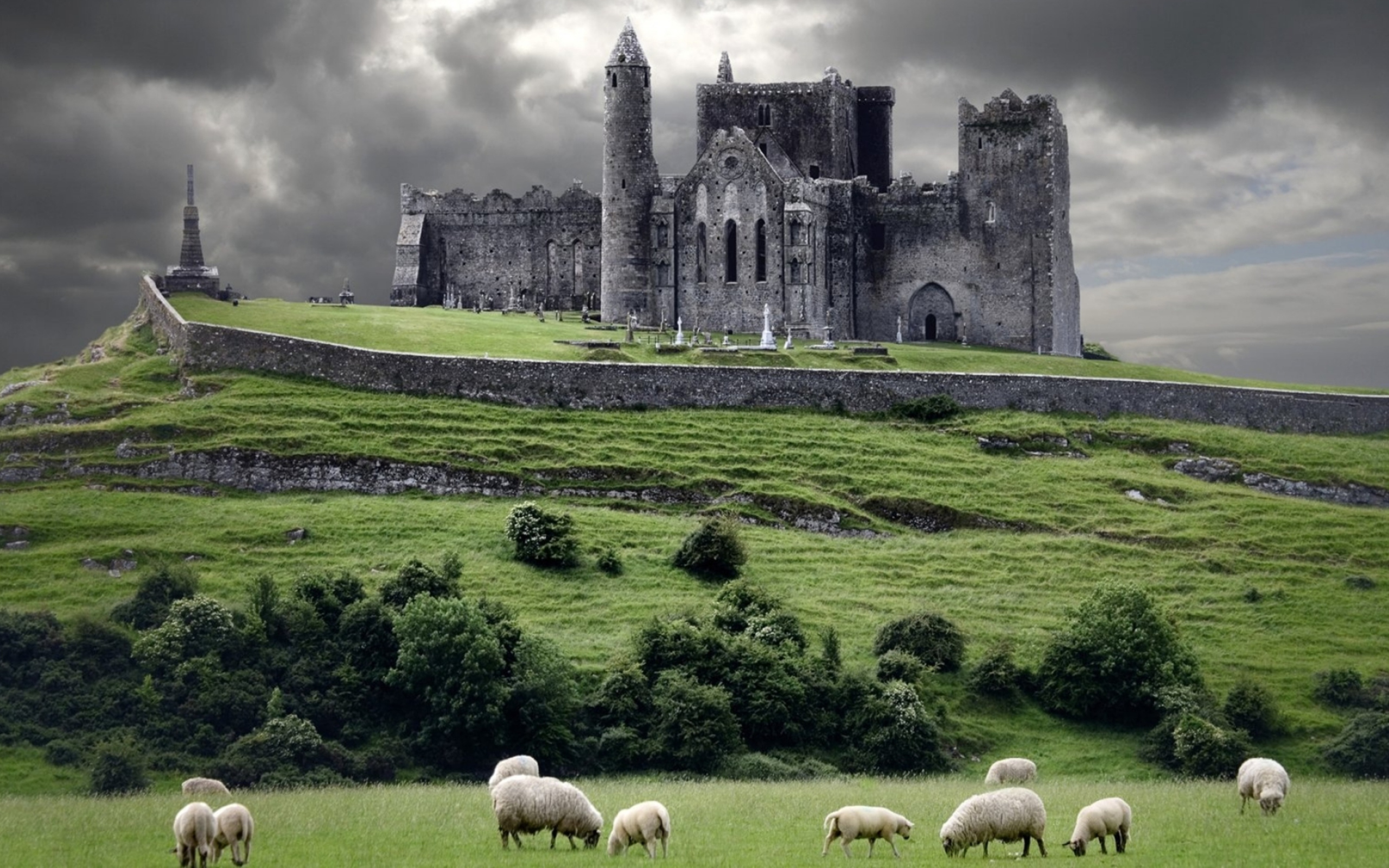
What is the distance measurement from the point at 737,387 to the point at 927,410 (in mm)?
8875

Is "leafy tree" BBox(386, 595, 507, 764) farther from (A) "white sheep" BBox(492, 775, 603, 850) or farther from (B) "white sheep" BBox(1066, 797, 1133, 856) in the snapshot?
(B) "white sheep" BBox(1066, 797, 1133, 856)

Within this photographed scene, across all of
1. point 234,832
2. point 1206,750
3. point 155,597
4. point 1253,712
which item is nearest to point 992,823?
point 234,832

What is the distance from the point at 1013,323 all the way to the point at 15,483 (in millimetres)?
57258

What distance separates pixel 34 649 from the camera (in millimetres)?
60438

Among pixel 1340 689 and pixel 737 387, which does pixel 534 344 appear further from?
pixel 1340 689

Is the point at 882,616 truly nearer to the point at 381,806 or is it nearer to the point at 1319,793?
the point at 1319,793

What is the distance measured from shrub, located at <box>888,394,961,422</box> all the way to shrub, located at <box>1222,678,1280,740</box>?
2767 cm

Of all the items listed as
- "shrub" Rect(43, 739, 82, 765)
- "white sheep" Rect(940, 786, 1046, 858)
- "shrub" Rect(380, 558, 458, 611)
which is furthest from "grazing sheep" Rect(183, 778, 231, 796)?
"white sheep" Rect(940, 786, 1046, 858)

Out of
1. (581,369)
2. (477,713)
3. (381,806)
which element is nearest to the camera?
(381,806)

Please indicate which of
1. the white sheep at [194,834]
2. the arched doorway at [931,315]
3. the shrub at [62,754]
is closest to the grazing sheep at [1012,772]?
the white sheep at [194,834]

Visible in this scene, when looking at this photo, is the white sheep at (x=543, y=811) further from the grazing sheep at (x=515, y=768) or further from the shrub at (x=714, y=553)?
the shrub at (x=714, y=553)

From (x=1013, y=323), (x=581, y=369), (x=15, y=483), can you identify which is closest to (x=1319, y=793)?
(x=581, y=369)

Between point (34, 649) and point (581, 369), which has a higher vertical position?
point (581, 369)

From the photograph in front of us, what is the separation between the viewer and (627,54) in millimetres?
107500
